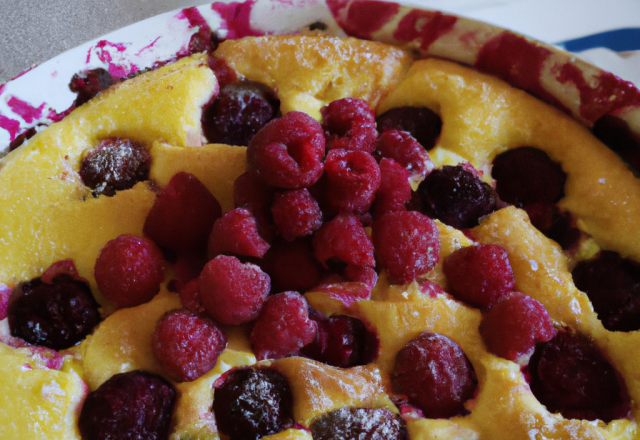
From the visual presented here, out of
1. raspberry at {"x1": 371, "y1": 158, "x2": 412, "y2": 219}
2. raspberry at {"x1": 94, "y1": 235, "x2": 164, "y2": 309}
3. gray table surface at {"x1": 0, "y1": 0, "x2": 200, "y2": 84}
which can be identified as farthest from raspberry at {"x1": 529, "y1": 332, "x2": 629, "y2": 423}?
gray table surface at {"x1": 0, "y1": 0, "x2": 200, "y2": 84}

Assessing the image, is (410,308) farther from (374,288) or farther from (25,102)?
(25,102)

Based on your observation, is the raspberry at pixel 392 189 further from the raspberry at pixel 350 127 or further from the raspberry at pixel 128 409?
the raspberry at pixel 128 409

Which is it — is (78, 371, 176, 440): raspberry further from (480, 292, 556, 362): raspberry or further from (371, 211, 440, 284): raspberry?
(480, 292, 556, 362): raspberry

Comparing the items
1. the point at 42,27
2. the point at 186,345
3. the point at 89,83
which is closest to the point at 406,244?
the point at 186,345

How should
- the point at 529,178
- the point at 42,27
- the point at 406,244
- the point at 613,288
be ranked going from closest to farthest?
1. the point at 406,244
2. the point at 613,288
3. the point at 529,178
4. the point at 42,27

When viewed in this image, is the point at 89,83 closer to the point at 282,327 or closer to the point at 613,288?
the point at 282,327

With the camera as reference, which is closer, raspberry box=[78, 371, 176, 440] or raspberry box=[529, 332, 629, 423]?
raspberry box=[78, 371, 176, 440]

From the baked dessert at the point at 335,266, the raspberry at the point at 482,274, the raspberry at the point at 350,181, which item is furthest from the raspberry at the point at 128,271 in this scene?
the raspberry at the point at 482,274
